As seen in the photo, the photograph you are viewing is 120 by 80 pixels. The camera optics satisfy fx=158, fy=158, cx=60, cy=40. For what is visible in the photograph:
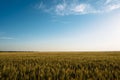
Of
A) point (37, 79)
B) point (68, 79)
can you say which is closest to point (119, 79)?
point (68, 79)

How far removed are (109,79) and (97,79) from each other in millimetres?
466

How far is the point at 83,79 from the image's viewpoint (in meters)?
6.18

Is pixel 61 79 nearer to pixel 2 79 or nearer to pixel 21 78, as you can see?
pixel 21 78

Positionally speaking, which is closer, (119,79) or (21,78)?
(119,79)

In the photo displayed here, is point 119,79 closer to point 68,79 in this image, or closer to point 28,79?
point 68,79

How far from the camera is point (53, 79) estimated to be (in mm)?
6379

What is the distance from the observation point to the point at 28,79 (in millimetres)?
6465

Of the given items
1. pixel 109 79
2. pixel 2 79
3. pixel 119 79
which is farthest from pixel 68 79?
pixel 2 79

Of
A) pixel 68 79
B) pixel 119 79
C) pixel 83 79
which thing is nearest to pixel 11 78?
Result: pixel 68 79

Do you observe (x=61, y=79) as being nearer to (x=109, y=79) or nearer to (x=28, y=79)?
(x=28, y=79)

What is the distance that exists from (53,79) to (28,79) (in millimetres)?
1033

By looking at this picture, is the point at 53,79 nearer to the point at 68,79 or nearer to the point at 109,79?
the point at 68,79

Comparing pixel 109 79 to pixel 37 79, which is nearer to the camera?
pixel 109 79

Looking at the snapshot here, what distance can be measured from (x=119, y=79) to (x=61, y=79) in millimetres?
2269
